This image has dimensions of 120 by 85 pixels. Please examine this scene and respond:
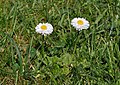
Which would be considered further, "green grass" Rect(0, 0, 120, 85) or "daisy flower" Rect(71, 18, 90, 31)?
"daisy flower" Rect(71, 18, 90, 31)

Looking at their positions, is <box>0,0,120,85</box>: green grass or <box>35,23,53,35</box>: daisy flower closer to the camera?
<box>0,0,120,85</box>: green grass

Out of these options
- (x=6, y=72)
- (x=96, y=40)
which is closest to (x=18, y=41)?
(x=6, y=72)

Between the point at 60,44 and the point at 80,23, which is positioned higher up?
the point at 80,23
